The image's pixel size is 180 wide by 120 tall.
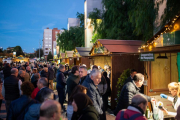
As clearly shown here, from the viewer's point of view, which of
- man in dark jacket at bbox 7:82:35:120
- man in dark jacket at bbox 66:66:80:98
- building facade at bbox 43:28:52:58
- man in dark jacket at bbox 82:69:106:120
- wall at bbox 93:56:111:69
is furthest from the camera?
building facade at bbox 43:28:52:58

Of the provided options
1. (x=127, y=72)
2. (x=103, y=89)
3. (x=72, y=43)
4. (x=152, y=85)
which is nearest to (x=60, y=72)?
(x=103, y=89)

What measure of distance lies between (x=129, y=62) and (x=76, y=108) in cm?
646

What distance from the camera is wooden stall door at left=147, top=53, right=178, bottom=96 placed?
21.5 ft

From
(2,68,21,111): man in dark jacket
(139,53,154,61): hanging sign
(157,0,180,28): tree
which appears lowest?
(2,68,21,111): man in dark jacket

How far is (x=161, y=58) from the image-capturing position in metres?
6.73

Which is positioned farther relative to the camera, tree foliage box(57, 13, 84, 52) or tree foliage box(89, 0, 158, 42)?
tree foliage box(57, 13, 84, 52)

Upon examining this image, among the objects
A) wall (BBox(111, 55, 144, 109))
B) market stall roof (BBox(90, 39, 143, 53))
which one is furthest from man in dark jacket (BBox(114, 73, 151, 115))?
market stall roof (BBox(90, 39, 143, 53))

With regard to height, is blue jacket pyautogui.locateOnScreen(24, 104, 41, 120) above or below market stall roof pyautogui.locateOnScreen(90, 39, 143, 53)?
below

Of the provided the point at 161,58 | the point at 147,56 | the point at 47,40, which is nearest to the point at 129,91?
the point at 147,56

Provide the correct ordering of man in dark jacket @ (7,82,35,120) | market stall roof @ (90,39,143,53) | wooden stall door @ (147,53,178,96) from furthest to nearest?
market stall roof @ (90,39,143,53) → wooden stall door @ (147,53,178,96) → man in dark jacket @ (7,82,35,120)

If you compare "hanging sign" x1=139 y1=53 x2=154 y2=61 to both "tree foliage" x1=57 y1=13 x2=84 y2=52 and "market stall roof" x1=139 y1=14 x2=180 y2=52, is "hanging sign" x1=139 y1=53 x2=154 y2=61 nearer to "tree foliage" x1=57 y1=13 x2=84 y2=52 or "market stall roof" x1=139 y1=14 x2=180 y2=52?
"market stall roof" x1=139 y1=14 x2=180 y2=52

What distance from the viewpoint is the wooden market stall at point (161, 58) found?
5.79 metres

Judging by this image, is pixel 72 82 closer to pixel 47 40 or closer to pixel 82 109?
→ pixel 82 109

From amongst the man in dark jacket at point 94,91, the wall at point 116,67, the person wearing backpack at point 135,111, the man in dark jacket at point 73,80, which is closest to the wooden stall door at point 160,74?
the wall at point 116,67
